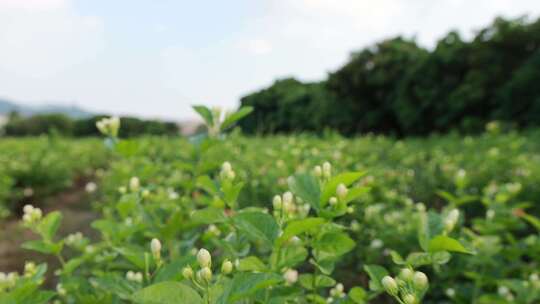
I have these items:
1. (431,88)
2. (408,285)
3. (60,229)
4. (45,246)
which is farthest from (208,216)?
(431,88)

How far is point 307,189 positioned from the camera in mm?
978

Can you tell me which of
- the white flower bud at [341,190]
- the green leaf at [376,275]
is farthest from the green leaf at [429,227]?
the white flower bud at [341,190]

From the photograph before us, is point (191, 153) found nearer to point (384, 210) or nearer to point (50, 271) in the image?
point (384, 210)

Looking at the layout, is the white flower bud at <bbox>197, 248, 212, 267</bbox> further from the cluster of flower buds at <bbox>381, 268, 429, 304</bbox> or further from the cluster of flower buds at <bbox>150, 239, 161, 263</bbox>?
the cluster of flower buds at <bbox>381, 268, 429, 304</bbox>

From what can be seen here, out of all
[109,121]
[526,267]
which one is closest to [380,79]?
[526,267]

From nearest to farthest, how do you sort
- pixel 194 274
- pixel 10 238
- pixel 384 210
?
pixel 194 274 → pixel 384 210 → pixel 10 238

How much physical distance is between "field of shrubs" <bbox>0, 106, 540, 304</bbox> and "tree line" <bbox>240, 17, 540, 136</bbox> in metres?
6.21

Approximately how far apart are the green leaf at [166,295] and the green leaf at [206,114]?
71 cm

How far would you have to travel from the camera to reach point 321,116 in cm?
1719

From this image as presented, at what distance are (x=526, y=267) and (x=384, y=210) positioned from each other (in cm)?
111

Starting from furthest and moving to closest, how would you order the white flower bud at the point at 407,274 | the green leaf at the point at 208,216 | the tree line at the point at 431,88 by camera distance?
1. the tree line at the point at 431,88
2. the green leaf at the point at 208,216
3. the white flower bud at the point at 407,274

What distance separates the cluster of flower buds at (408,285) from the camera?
0.84 m

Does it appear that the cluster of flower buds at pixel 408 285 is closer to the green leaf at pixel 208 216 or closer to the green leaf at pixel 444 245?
the green leaf at pixel 444 245

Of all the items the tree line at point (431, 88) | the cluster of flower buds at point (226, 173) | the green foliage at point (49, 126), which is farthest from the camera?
the green foliage at point (49, 126)
